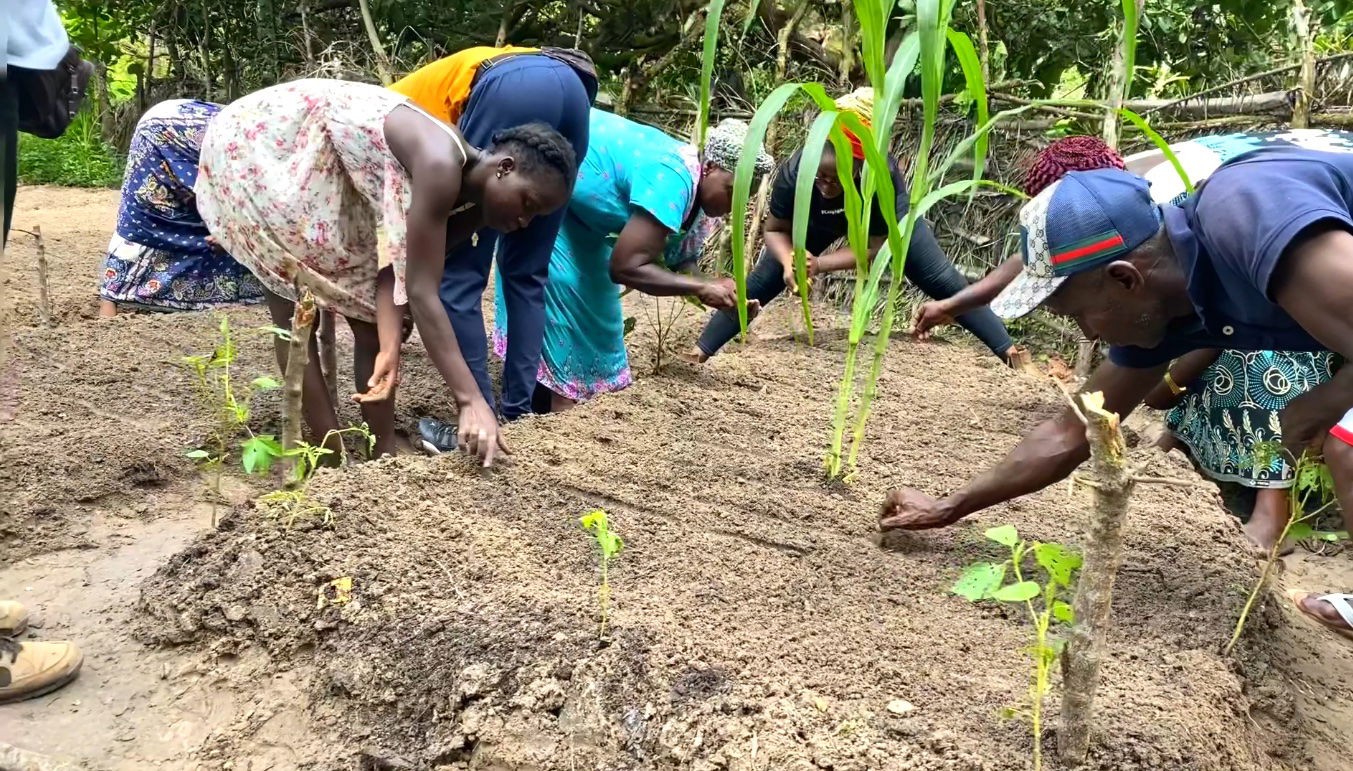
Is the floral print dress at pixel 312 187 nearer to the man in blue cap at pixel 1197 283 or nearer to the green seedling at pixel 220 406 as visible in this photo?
the green seedling at pixel 220 406

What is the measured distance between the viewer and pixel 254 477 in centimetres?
281

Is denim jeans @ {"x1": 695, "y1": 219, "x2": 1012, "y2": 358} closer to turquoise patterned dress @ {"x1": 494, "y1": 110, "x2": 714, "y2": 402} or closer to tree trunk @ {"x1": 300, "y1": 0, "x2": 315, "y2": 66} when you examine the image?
turquoise patterned dress @ {"x1": 494, "y1": 110, "x2": 714, "y2": 402}

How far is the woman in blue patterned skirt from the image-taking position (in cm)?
308

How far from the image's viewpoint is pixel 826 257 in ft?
12.5

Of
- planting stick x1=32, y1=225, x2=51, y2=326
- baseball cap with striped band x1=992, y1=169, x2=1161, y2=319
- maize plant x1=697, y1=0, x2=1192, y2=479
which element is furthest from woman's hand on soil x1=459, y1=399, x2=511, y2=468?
planting stick x1=32, y1=225, x2=51, y2=326

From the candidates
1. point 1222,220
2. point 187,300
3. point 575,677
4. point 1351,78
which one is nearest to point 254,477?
point 187,300

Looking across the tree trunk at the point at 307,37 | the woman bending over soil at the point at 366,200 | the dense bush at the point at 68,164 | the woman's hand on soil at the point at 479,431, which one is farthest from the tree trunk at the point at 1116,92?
the dense bush at the point at 68,164

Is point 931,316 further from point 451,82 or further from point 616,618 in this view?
point 616,618

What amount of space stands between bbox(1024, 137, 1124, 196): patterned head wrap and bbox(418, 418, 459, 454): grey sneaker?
198 centimetres

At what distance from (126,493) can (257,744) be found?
51.4 inches

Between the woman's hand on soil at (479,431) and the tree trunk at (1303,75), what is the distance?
3567 millimetres

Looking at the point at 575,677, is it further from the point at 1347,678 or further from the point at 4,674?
the point at 1347,678

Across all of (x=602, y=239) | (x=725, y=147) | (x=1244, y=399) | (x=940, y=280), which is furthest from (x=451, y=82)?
(x=1244, y=399)

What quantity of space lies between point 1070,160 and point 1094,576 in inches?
79.9
